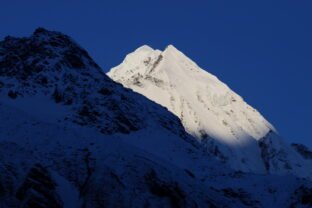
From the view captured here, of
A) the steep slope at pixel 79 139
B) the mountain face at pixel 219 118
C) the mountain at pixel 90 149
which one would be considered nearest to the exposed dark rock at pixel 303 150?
the mountain face at pixel 219 118

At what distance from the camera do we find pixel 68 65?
358 feet

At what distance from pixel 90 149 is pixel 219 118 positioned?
8458 centimetres

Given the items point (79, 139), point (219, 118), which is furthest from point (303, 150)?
point (79, 139)

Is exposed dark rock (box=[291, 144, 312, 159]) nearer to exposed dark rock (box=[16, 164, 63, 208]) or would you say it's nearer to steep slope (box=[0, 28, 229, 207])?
steep slope (box=[0, 28, 229, 207])

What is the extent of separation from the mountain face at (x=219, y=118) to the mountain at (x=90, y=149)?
38802mm

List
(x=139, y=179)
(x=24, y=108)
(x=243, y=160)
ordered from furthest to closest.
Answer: (x=243, y=160) < (x=24, y=108) < (x=139, y=179)

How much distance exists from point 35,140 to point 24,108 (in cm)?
1713

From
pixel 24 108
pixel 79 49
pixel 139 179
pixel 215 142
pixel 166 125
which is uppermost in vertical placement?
pixel 215 142

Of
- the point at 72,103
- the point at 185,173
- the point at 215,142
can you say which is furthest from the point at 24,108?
the point at 215,142

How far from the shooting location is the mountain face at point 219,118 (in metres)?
149

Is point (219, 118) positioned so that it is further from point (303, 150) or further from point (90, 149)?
point (90, 149)

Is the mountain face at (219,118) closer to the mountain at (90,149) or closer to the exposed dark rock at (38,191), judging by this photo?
the mountain at (90,149)

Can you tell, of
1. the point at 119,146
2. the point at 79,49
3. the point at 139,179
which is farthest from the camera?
the point at 79,49

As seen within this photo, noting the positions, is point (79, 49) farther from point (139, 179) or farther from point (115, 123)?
point (139, 179)
